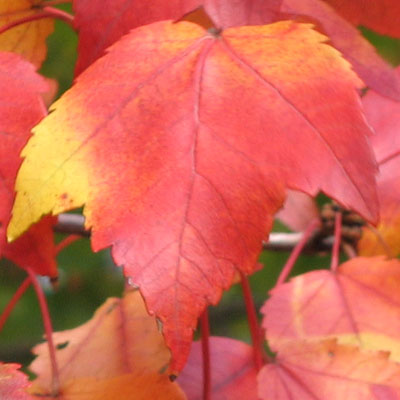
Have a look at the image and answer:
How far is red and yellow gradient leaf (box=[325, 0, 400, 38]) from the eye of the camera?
526mm

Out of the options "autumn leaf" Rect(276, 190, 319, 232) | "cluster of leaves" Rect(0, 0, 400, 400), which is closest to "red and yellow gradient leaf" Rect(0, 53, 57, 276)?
"cluster of leaves" Rect(0, 0, 400, 400)

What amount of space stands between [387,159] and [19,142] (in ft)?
1.21

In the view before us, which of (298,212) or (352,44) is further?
(298,212)

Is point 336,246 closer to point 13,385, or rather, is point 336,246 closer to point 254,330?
point 254,330

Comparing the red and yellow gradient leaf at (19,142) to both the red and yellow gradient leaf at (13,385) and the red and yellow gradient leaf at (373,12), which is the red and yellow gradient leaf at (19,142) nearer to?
the red and yellow gradient leaf at (13,385)

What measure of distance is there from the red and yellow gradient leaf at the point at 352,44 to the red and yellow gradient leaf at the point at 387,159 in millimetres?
206

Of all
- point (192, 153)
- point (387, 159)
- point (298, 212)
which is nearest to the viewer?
point (192, 153)

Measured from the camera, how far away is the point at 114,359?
0.58m

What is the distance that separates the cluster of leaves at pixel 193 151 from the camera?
41cm

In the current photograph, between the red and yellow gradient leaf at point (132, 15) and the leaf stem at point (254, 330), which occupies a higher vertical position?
the red and yellow gradient leaf at point (132, 15)

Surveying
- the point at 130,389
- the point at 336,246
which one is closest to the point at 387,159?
the point at 336,246

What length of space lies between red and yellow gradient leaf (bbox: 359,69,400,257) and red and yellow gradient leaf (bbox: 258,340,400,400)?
0.19 metres

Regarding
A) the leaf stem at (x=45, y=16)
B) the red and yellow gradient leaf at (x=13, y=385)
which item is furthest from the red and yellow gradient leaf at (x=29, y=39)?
the red and yellow gradient leaf at (x=13, y=385)

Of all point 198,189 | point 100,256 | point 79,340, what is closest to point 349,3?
point 198,189
